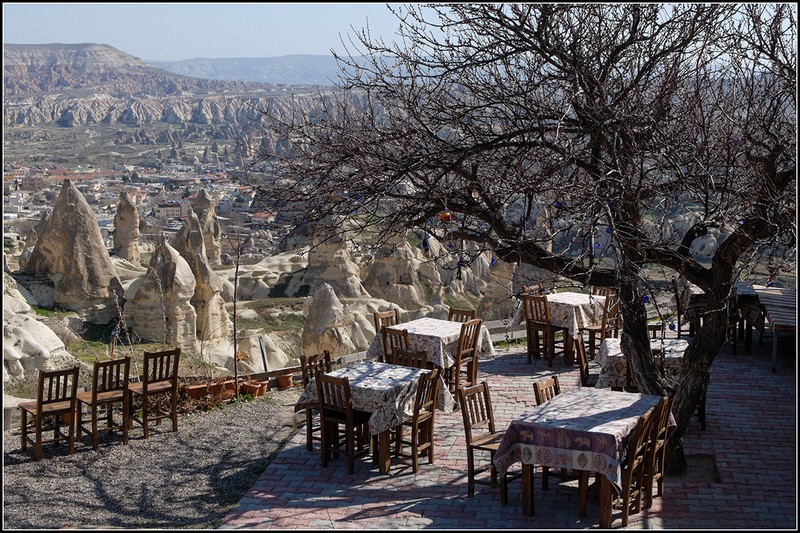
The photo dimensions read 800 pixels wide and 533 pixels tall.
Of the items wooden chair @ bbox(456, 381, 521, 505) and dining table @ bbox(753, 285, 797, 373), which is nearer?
wooden chair @ bbox(456, 381, 521, 505)

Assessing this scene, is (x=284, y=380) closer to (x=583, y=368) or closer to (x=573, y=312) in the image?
(x=583, y=368)

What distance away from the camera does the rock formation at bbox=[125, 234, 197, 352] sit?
27938 mm

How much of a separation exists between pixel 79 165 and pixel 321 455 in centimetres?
14979

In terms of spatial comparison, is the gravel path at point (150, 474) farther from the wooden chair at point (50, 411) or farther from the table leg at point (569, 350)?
the table leg at point (569, 350)

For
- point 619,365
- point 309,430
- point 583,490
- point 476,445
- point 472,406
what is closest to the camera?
point 583,490

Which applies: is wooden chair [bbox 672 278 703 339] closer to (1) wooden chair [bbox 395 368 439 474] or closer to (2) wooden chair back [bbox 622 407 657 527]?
(1) wooden chair [bbox 395 368 439 474]

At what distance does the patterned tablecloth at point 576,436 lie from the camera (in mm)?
7262

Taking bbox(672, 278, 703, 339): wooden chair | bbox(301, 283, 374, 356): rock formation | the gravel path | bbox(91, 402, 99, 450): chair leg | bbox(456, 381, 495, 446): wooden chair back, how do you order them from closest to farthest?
the gravel path < bbox(456, 381, 495, 446): wooden chair back < bbox(91, 402, 99, 450): chair leg < bbox(672, 278, 703, 339): wooden chair < bbox(301, 283, 374, 356): rock formation

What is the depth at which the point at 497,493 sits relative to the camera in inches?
329

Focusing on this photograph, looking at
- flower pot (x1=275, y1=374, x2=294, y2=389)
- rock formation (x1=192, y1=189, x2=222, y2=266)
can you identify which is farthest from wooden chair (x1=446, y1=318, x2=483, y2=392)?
rock formation (x1=192, y1=189, x2=222, y2=266)

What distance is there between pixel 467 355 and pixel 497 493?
362 centimetres

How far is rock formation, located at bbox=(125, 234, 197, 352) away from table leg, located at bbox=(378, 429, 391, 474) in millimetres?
19360

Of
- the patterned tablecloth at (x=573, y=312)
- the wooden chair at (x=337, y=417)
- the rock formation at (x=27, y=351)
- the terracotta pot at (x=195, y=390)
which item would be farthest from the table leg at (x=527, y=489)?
the rock formation at (x=27, y=351)

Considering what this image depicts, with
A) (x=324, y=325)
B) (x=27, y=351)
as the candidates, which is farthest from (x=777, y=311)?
(x=324, y=325)
